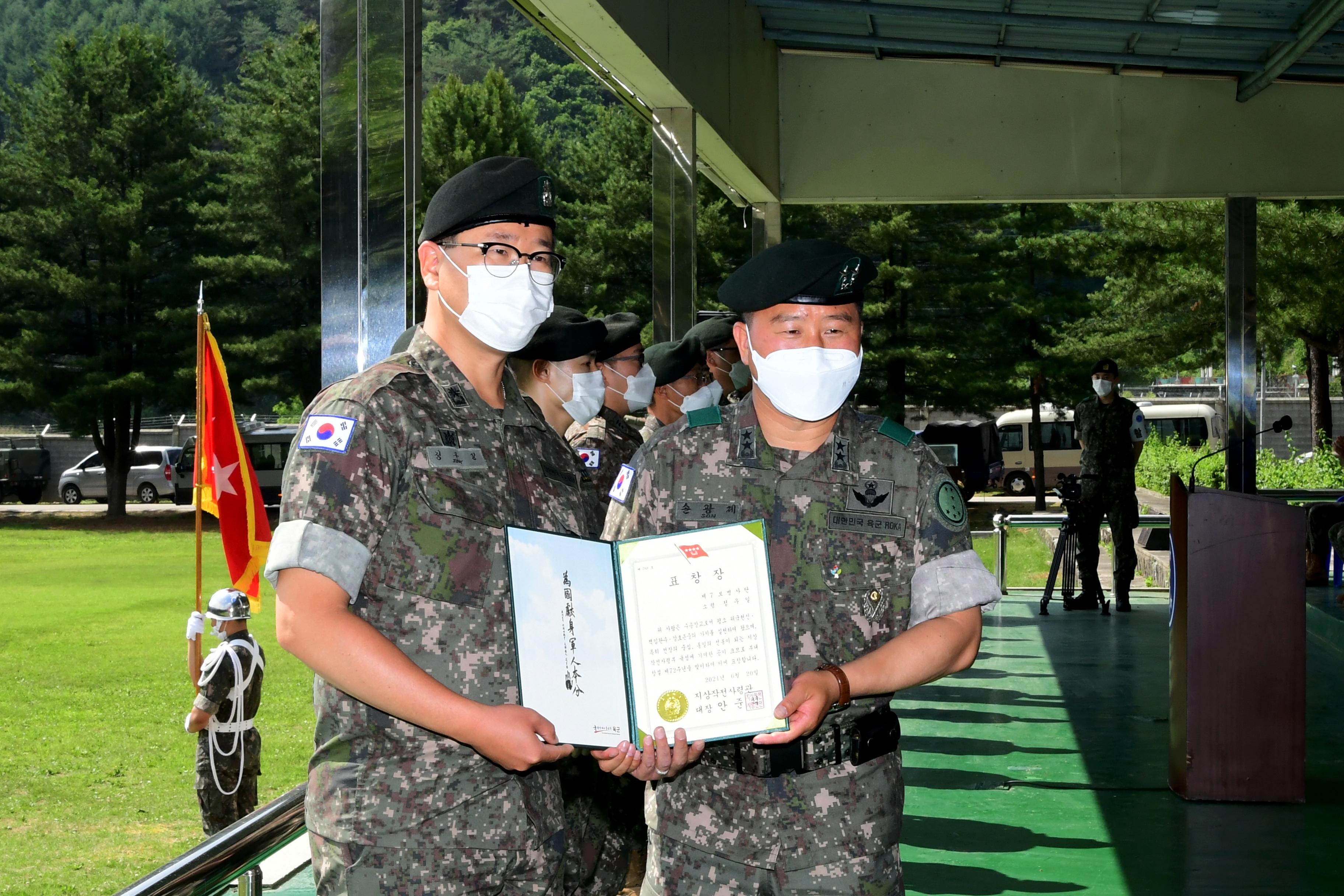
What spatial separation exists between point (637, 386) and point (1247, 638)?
2.37 m

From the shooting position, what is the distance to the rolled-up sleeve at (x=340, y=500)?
1454 millimetres

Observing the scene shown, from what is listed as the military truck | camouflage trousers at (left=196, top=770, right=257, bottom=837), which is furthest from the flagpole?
the military truck

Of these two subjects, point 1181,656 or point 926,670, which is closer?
point 926,670

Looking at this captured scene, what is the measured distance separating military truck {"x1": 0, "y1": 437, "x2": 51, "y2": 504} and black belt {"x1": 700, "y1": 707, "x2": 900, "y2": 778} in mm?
26266

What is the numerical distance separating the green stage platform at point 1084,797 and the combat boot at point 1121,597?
167 centimetres

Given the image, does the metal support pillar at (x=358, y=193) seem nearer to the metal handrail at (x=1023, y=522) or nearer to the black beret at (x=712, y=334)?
the black beret at (x=712, y=334)

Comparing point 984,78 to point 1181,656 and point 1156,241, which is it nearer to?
point 1181,656

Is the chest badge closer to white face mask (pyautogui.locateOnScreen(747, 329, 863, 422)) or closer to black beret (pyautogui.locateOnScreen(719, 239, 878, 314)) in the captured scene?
white face mask (pyautogui.locateOnScreen(747, 329, 863, 422))

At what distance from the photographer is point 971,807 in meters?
4.68

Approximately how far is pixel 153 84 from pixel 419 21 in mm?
28073

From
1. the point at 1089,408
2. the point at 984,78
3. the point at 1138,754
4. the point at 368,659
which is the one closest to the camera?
the point at 368,659

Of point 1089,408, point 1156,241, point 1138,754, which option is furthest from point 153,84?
point 1138,754

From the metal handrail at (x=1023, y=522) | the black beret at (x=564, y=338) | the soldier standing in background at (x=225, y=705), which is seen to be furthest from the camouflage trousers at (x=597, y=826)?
the metal handrail at (x=1023, y=522)

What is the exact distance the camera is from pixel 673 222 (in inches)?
275
